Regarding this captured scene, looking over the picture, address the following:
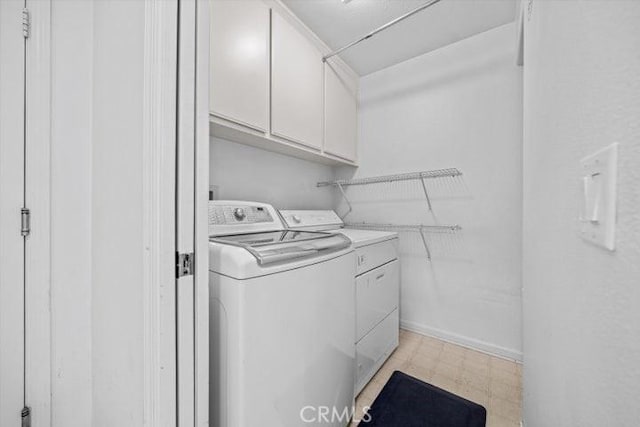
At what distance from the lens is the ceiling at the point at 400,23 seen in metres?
1.75

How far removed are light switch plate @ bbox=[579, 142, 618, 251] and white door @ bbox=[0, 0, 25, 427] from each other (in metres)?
1.73

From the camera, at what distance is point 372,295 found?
1.72m

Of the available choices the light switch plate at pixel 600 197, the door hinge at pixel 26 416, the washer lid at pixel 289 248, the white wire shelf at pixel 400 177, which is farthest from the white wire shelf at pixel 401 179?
the door hinge at pixel 26 416

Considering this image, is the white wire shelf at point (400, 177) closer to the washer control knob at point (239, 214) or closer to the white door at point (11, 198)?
the washer control knob at point (239, 214)

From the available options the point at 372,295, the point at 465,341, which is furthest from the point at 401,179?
the point at 465,341

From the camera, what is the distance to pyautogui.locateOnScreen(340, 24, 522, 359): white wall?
1.96 m

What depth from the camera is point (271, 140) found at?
175 centimetres

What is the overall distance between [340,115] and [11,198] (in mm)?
2193

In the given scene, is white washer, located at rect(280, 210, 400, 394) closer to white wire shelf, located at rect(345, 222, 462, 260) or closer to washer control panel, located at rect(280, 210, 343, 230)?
washer control panel, located at rect(280, 210, 343, 230)

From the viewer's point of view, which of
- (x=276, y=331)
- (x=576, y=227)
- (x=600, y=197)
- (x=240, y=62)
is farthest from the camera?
(x=240, y=62)

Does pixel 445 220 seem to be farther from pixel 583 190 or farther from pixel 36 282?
pixel 36 282

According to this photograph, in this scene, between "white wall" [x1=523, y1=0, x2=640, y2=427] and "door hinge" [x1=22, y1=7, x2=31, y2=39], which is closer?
"white wall" [x1=523, y1=0, x2=640, y2=427]

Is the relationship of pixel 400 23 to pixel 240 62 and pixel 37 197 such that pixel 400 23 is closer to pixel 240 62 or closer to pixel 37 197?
pixel 240 62

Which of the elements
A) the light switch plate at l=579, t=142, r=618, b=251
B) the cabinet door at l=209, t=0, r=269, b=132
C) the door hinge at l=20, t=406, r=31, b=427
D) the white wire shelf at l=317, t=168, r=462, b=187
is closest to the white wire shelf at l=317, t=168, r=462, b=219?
the white wire shelf at l=317, t=168, r=462, b=187
